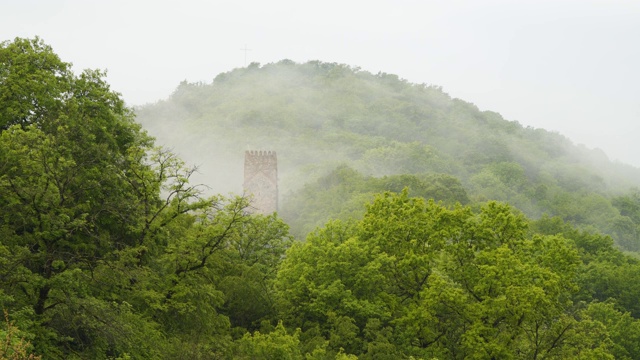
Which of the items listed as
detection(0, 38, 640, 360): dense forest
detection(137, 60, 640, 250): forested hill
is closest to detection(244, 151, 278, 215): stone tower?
detection(137, 60, 640, 250): forested hill

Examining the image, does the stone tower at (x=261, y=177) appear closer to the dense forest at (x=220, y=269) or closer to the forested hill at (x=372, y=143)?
the forested hill at (x=372, y=143)

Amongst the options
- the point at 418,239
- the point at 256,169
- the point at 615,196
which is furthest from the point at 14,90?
the point at 615,196

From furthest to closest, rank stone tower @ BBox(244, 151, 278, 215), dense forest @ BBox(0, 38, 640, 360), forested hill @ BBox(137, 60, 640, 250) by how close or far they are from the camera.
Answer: forested hill @ BBox(137, 60, 640, 250) < stone tower @ BBox(244, 151, 278, 215) < dense forest @ BBox(0, 38, 640, 360)

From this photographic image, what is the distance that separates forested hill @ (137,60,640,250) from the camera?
365ft

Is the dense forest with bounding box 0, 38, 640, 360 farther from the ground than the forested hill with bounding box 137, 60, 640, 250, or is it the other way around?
the forested hill with bounding box 137, 60, 640, 250

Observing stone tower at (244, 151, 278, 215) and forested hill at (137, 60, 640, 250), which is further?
forested hill at (137, 60, 640, 250)

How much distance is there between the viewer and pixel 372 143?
139750mm

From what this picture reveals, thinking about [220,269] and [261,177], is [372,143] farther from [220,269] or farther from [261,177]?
[220,269]

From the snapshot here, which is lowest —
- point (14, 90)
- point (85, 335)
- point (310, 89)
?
point (85, 335)

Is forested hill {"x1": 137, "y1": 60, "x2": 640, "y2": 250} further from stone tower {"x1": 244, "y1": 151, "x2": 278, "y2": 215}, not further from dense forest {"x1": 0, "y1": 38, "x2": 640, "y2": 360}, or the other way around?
dense forest {"x1": 0, "y1": 38, "x2": 640, "y2": 360}

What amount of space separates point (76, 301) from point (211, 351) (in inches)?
245

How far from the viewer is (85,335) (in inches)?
821

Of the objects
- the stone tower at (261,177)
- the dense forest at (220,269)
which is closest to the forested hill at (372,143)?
the stone tower at (261,177)

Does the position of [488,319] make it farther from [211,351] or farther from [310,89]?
[310,89]
